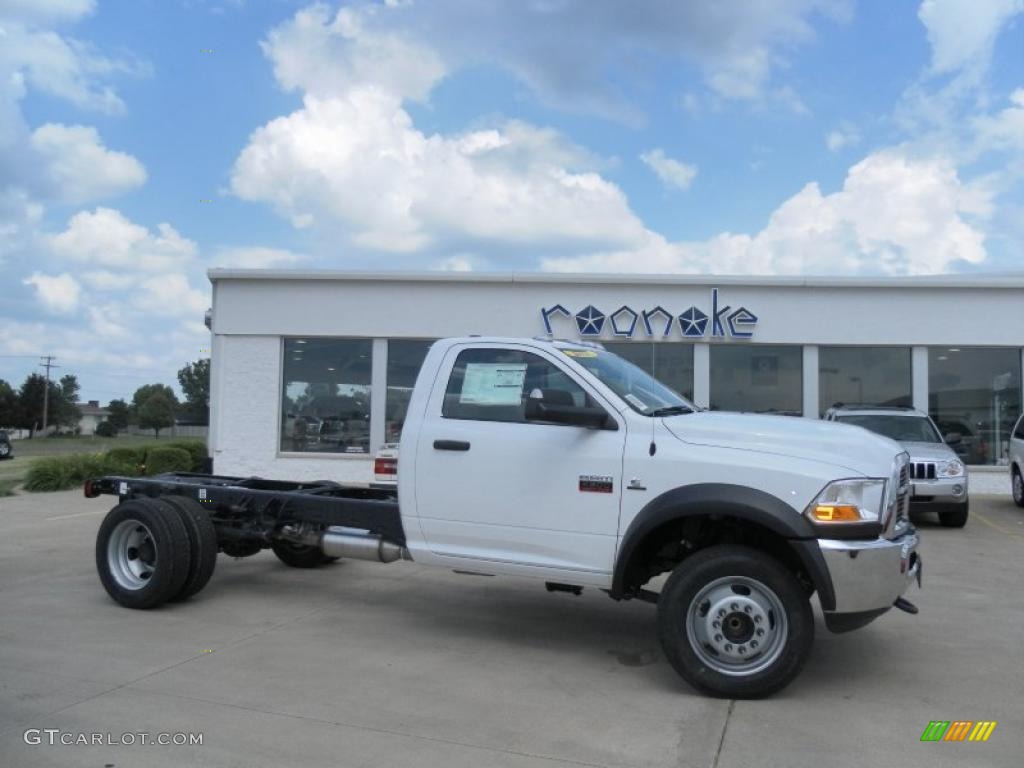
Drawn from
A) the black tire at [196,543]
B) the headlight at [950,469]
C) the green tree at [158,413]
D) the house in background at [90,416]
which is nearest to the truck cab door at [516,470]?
the black tire at [196,543]

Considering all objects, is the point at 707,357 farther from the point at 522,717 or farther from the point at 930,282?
the point at 522,717

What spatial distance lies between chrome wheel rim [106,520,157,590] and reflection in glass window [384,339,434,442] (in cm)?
1138

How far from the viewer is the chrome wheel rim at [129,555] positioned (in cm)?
718

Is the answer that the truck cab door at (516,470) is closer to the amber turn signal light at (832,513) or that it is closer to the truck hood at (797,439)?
the truck hood at (797,439)

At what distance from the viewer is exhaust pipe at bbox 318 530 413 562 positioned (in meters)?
6.65

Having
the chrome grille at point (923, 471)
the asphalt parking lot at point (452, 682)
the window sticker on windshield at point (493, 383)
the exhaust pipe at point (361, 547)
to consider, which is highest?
the window sticker on windshield at point (493, 383)

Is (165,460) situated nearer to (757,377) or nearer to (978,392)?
(757,377)

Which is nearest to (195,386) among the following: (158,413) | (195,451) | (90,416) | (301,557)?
(158,413)

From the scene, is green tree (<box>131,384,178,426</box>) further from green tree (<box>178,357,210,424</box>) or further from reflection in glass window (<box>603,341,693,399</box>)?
reflection in glass window (<box>603,341,693,399</box>)

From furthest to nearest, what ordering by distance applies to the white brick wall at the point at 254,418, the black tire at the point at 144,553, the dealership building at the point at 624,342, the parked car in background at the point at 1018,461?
the white brick wall at the point at 254,418 → the dealership building at the point at 624,342 → the parked car in background at the point at 1018,461 → the black tire at the point at 144,553

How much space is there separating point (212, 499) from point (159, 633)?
142 centimetres

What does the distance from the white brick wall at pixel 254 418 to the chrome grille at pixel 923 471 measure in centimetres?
1102

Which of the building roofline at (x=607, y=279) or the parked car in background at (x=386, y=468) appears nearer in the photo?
the parked car in background at (x=386, y=468)

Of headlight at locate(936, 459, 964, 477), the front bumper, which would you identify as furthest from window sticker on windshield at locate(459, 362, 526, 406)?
headlight at locate(936, 459, 964, 477)
